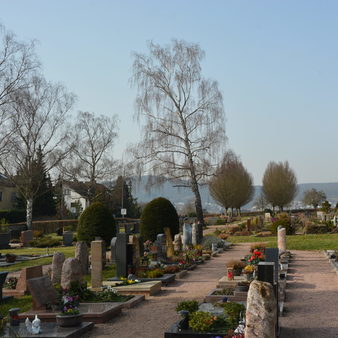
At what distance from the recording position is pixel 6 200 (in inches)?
2685

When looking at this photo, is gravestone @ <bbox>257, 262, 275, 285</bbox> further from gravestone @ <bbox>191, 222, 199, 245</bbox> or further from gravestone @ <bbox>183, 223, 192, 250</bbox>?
gravestone @ <bbox>191, 222, 199, 245</bbox>

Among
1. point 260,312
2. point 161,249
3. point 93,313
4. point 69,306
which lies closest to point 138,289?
point 93,313

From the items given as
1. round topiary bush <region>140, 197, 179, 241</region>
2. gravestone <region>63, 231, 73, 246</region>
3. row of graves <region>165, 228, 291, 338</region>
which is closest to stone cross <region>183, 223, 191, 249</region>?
round topiary bush <region>140, 197, 179, 241</region>

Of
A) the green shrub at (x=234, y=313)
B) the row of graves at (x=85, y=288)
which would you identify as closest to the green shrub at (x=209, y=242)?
the row of graves at (x=85, y=288)

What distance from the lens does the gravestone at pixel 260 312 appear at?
27.7ft

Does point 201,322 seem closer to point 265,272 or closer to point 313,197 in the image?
point 265,272

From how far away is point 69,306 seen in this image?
11.6 metres

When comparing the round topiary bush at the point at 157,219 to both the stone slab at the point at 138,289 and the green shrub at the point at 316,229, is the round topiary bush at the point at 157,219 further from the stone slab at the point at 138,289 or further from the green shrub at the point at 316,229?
the stone slab at the point at 138,289

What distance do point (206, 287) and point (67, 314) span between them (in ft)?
21.8

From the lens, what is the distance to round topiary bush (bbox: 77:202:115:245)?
1178 inches

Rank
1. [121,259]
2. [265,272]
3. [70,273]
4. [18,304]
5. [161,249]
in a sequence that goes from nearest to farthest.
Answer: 1. [265,272]
2. [70,273]
3. [18,304]
4. [121,259]
5. [161,249]

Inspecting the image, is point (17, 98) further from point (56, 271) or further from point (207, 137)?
point (56, 271)

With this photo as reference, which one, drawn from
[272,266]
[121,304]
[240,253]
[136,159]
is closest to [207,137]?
[136,159]

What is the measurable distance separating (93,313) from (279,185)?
72755mm
